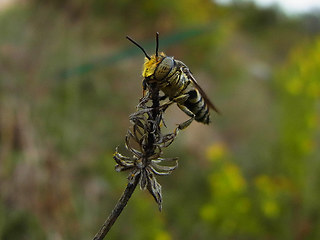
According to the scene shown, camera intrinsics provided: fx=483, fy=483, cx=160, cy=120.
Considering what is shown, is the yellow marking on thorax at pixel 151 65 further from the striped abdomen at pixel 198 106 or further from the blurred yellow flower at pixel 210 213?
the blurred yellow flower at pixel 210 213

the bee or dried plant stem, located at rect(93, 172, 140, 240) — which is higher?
the bee

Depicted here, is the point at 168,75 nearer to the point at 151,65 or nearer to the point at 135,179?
the point at 151,65

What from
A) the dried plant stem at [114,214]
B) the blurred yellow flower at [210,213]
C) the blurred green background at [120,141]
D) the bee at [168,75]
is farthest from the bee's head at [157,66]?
the blurred yellow flower at [210,213]

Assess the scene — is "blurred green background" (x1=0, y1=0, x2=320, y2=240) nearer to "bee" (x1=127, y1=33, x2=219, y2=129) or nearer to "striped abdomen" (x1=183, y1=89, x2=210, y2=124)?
"striped abdomen" (x1=183, y1=89, x2=210, y2=124)

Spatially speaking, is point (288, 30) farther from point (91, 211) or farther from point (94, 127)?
point (91, 211)

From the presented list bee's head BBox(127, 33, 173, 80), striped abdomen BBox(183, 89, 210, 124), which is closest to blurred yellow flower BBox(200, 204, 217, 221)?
striped abdomen BBox(183, 89, 210, 124)

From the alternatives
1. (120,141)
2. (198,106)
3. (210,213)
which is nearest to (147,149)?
(198,106)

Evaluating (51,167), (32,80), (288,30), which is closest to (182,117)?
(32,80)
